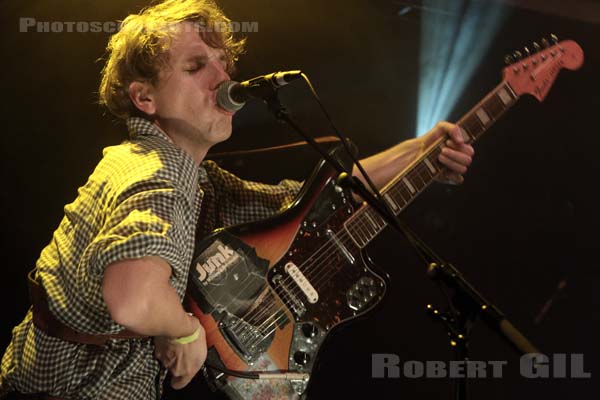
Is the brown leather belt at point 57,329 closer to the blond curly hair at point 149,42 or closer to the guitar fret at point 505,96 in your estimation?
the blond curly hair at point 149,42

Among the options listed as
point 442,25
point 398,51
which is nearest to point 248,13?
point 398,51

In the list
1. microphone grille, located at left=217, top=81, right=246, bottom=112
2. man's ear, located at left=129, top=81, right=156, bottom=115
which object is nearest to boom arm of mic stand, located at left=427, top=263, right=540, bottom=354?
microphone grille, located at left=217, top=81, right=246, bottom=112

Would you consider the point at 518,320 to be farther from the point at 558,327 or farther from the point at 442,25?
the point at 442,25

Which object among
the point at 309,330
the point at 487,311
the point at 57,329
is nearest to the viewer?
the point at 487,311

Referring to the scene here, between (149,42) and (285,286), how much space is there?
0.82 metres

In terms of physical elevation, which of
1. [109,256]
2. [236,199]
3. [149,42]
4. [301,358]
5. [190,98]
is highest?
[149,42]

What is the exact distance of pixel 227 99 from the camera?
1712mm

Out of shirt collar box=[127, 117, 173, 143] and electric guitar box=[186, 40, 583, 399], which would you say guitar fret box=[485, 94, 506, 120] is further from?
shirt collar box=[127, 117, 173, 143]

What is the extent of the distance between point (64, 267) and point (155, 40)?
2.34 ft

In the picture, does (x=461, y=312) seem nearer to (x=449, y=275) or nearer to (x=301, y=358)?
(x=449, y=275)

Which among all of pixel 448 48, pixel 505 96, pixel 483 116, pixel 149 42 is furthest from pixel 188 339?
pixel 448 48

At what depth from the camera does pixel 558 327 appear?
2.85 meters

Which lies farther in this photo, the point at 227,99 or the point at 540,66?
the point at 540,66

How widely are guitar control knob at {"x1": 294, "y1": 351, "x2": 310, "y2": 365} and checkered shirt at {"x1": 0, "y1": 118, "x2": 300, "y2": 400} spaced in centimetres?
A: 40
